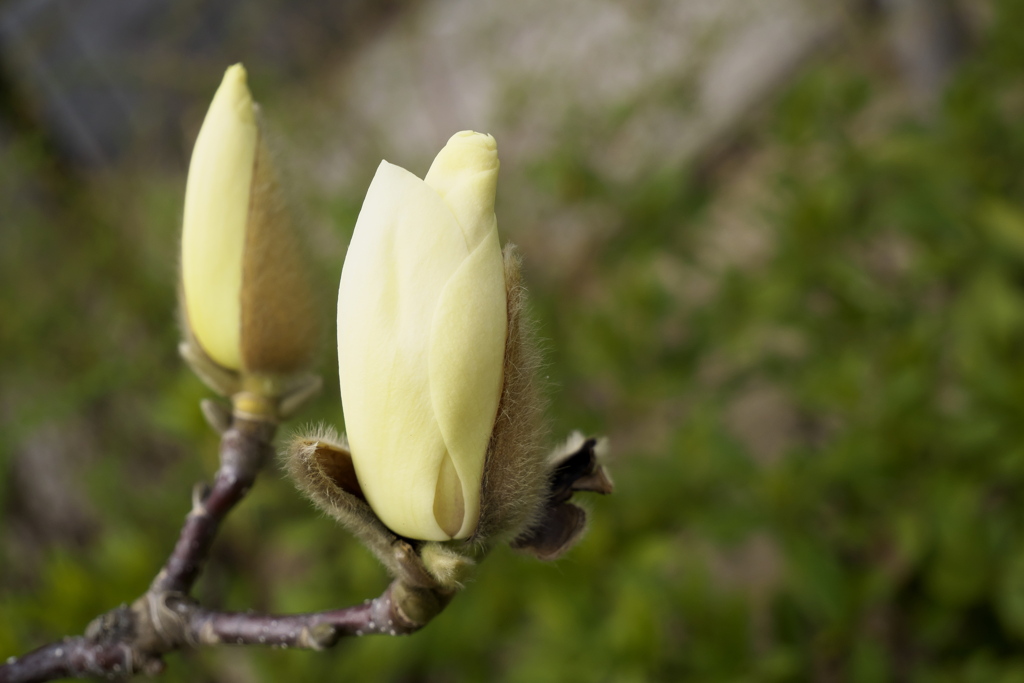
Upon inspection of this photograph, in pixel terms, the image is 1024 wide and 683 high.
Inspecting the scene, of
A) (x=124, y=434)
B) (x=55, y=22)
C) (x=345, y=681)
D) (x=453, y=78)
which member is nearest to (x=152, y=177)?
(x=55, y=22)

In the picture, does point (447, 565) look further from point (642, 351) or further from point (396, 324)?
point (642, 351)

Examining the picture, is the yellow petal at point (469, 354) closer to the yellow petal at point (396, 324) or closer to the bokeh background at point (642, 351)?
the yellow petal at point (396, 324)

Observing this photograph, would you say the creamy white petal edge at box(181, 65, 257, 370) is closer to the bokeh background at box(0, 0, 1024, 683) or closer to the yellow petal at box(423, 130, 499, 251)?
the bokeh background at box(0, 0, 1024, 683)

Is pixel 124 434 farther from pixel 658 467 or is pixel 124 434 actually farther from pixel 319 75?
pixel 658 467

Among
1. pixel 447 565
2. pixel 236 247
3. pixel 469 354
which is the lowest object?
pixel 447 565

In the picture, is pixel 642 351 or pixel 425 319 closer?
pixel 425 319

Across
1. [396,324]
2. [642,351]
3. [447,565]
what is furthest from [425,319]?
[642,351]

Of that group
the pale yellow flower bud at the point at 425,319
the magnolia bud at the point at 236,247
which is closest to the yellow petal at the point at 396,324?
the pale yellow flower bud at the point at 425,319
